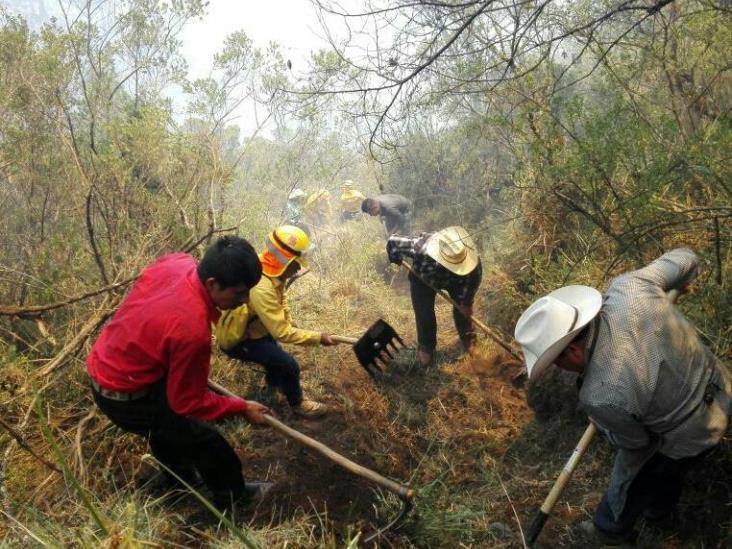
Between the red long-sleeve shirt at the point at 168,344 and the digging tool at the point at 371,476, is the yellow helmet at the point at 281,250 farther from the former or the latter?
the digging tool at the point at 371,476

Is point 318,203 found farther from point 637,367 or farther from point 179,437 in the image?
point 637,367

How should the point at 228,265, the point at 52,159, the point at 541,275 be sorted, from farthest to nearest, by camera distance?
the point at 52,159 → the point at 541,275 → the point at 228,265

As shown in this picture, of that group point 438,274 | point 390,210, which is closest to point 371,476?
point 438,274

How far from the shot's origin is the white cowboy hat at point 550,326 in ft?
6.29

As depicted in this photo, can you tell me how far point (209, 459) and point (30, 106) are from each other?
21.1 ft

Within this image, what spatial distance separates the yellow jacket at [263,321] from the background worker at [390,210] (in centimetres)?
558

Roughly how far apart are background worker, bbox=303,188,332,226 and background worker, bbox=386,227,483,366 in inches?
247

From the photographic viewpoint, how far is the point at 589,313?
6.44 feet

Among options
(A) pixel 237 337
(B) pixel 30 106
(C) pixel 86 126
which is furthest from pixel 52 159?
(A) pixel 237 337

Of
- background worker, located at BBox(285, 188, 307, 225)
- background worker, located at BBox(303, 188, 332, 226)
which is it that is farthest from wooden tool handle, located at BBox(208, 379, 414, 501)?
background worker, located at BBox(303, 188, 332, 226)

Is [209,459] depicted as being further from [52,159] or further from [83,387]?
[52,159]

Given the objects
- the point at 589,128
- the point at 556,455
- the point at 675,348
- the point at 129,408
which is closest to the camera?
the point at 675,348

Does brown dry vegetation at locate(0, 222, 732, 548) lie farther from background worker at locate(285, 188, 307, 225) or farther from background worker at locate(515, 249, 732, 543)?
background worker at locate(285, 188, 307, 225)

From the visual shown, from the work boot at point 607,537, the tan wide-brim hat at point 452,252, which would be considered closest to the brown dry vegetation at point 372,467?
the work boot at point 607,537
